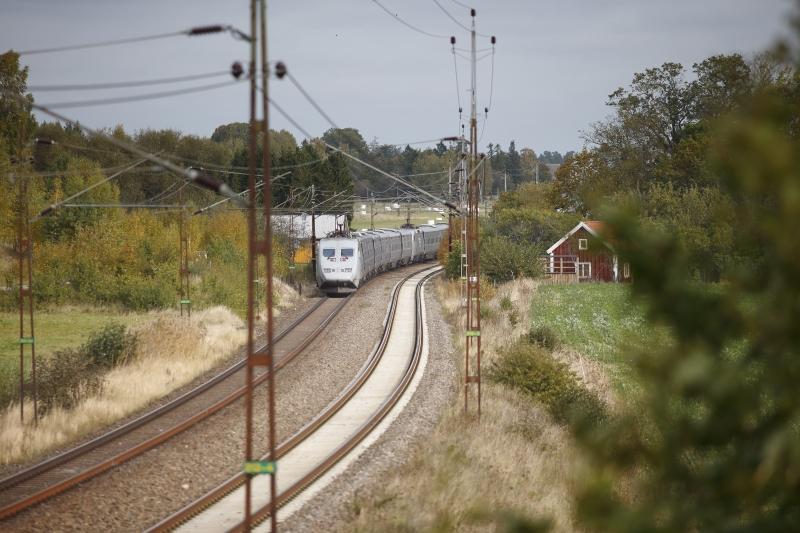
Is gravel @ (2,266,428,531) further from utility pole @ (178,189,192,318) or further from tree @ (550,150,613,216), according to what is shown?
tree @ (550,150,613,216)

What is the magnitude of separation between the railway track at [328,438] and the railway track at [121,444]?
222 cm

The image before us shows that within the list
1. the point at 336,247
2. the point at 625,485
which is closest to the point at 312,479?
the point at 625,485

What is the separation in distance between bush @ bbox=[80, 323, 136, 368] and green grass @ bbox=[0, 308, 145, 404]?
5.44 ft

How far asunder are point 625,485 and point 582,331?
21.0 metres

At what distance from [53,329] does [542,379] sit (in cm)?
2151

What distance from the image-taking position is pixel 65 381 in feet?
69.5

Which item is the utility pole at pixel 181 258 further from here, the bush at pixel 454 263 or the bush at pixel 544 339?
the bush at pixel 454 263

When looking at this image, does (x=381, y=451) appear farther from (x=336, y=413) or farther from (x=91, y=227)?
(x=91, y=227)

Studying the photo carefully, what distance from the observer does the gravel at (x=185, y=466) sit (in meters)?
12.5

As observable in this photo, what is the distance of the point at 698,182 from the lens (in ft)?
182

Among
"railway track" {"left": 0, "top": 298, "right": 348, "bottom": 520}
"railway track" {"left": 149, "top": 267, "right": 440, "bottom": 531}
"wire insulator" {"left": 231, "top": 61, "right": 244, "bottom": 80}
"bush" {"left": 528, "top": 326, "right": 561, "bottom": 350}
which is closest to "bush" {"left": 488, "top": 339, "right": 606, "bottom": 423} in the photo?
"railway track" {"left": 149, "top": 267, "right": 440, "bottom": 531}

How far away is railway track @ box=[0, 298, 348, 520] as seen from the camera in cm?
1359

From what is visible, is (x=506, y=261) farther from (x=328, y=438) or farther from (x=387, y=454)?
(x=387, y=454)

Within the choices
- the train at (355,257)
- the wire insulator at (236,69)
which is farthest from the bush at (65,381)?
the train at (355,257)
